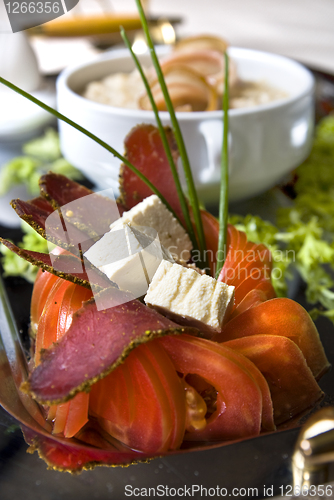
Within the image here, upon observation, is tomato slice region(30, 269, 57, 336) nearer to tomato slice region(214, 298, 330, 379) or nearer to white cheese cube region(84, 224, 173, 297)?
white cheese cube region(84, 224, 173, 297)

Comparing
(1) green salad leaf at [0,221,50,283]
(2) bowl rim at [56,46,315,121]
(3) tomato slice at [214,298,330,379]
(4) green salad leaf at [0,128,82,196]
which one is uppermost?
(2) bowl rim at [56,46,315,121]

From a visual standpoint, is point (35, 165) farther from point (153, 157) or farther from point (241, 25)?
point (241, 25)

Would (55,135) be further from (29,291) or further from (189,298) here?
(189,298)

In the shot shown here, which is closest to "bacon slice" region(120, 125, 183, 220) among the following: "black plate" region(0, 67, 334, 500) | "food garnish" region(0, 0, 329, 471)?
"food garnish" region(0, 0, 329, 471)

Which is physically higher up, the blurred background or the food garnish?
the food garnish

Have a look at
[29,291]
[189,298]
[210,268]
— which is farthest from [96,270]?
[29,291]

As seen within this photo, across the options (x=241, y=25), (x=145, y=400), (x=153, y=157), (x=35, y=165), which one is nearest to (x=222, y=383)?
(x=145, y=400)

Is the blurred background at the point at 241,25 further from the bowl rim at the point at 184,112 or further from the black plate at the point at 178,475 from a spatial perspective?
the black plate at the point at 178,475

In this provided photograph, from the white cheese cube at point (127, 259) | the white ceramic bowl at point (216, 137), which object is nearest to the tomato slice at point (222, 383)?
the white cheese cube at point (127, 259)

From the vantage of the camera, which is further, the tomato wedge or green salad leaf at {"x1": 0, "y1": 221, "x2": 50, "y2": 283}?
green salad leaf at {"x1": 0, "y1": 221, "x2": 50, "y2": 283}
